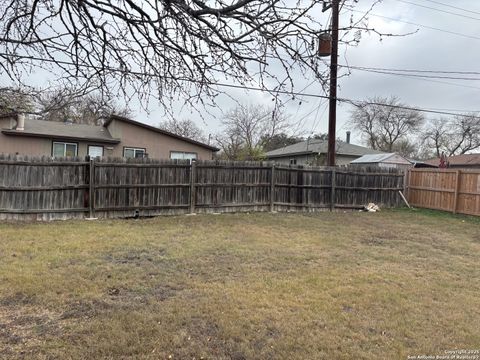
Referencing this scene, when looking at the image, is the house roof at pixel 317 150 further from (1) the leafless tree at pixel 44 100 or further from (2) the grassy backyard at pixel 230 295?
(1) the leafless tree at pixel 44 100

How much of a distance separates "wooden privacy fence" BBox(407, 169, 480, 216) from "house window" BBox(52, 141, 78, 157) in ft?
46.8

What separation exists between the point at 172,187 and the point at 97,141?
322 inches

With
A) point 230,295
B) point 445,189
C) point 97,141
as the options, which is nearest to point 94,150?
point 97,141

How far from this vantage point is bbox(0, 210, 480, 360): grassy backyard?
308cm

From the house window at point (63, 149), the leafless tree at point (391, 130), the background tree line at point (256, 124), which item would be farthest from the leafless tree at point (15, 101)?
the leafless tree at point (391, 130)

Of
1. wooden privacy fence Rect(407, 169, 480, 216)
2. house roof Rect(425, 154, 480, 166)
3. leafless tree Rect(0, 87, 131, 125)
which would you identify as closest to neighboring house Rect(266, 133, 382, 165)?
house roof Rect(425, 154, 480, 166)

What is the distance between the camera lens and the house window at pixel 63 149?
16.9 m

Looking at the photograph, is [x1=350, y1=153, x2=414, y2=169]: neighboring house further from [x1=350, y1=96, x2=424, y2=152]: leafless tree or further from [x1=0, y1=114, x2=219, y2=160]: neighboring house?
[x1=350, y1=96, x2=424, y2=152]: leafless tree

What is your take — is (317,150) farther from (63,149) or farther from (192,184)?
(192,184)

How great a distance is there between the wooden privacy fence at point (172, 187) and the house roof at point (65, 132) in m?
7.83

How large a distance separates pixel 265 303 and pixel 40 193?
747 cm

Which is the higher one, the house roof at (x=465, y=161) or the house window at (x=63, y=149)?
the house roof at (x=465, y=161)

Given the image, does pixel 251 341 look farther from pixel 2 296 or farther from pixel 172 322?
pixel 2 296

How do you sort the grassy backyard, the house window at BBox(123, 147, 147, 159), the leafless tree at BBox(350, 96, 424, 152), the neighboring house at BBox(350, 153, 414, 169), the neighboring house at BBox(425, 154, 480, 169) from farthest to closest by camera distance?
the leafless tree at BBox(350, 96, 424, 152) → the neighboring house at BBox(425, 154, 480, 169) → the house window at BBox(123, 147, 147, 159) → the neighboring house at BBox(350, 153, 414, 169) → the grassy backyard
